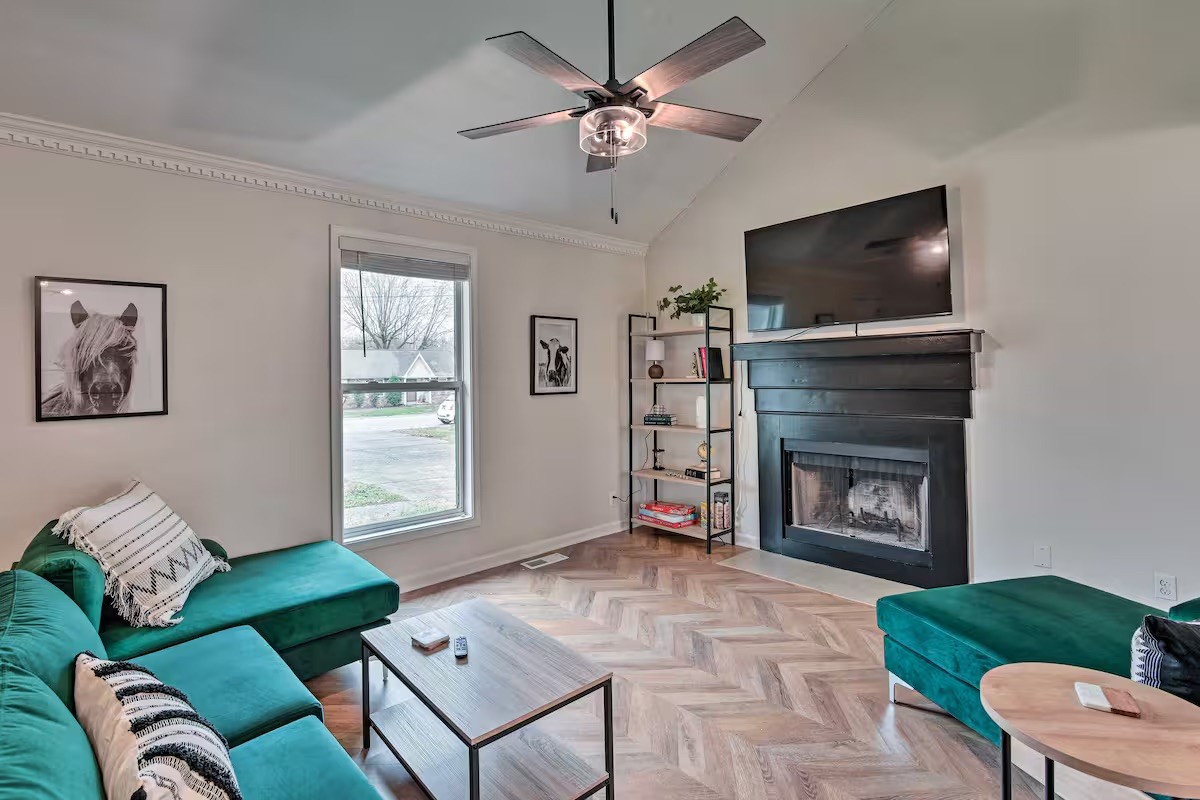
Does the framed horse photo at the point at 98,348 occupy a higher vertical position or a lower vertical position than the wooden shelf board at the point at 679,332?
lower

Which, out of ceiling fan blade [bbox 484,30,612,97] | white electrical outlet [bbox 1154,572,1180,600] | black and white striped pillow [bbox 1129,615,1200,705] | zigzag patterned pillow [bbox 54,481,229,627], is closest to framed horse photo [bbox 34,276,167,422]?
zigzag patterned pillow [bbox 54,481,229,627]

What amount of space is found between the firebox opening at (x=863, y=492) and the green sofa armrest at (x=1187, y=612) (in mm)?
1624

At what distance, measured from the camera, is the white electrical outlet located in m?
2.61

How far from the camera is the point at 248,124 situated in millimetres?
2705

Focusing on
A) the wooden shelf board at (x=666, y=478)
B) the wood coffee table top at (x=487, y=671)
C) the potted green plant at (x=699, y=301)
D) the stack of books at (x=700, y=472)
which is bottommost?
the wood coffee table top at (x=487, y=671)

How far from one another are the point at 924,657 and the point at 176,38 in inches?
148

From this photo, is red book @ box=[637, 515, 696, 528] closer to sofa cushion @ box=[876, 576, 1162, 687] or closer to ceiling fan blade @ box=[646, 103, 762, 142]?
sofa cushion @ box=[876, 576, 1162, 687]

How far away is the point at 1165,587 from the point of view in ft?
8.63

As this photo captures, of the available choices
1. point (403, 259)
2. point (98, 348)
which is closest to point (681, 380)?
point (403, 259)

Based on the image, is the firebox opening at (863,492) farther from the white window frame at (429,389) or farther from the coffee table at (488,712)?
the coffee table at (488,712)

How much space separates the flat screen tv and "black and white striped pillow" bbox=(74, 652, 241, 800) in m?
3.65

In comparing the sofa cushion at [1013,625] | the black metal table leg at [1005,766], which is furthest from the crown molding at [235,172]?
the black metal table leg at [1005,766]

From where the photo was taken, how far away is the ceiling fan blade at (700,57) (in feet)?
5.53

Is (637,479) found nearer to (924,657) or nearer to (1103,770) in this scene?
(924,657)
